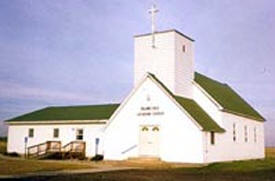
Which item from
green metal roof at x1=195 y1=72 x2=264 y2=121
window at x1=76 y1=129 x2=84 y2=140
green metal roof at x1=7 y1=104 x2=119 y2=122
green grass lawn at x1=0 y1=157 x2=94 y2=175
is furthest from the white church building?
green grass lawn at x1=0 y1=157 x2=94 y2=175

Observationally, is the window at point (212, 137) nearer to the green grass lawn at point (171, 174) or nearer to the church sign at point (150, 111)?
the church sign at point (150, 111)

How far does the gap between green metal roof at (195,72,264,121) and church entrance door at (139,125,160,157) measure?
19.1 ft

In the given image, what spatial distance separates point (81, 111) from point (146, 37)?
38.3 feet

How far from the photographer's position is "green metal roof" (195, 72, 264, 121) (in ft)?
116

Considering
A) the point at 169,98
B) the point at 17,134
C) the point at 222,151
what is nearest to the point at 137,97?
the point at 169,98

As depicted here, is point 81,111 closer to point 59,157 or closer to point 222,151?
point 59,157

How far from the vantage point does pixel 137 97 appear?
32719mm

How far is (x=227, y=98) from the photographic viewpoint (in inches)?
1548

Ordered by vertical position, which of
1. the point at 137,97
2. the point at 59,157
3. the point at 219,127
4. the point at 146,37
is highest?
the point at 146,37

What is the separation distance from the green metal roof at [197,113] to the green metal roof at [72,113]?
25.1ft

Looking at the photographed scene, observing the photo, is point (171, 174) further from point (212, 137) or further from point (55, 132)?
point (55, 132)

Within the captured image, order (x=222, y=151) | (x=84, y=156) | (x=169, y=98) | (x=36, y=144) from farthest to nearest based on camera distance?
(x=36, y=144) → (x=84, y=156) → (x=222, y=151) → (x=169, y=98)

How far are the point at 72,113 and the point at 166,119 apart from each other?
13.1 metres

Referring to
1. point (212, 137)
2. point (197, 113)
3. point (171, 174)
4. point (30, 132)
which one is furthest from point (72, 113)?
point (171, 174)
